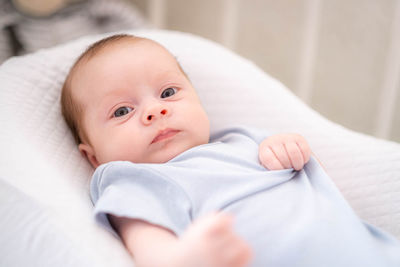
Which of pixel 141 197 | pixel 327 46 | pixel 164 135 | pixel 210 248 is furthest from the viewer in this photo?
pixel 327 46

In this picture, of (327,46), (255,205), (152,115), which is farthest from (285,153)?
(327,46)

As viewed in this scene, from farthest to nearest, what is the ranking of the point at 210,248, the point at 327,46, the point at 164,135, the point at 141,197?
the point at 327,46, the point at 164,135, the point at 141,197, the point at 210,248

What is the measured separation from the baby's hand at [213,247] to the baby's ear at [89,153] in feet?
1.29

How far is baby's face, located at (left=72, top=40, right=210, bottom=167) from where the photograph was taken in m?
0.70

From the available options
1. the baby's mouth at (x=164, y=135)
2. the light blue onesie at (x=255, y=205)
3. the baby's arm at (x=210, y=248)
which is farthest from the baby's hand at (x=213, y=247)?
the baby's mouth at (x=164, y=135)

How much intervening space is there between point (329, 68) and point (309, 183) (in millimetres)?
669

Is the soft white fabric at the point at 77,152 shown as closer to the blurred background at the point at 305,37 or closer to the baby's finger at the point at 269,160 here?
the baby's finger at the point at 269,160

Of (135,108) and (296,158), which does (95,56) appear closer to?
(135,108)

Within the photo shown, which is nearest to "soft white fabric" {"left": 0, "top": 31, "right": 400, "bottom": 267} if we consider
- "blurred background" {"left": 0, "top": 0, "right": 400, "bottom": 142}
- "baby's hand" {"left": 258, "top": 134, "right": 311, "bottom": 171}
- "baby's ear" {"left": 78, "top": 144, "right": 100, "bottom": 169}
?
"baby's ear" {"left": 78, "top": 144, "right": 100, "bottom": 169}

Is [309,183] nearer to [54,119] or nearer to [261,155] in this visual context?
[261,155]

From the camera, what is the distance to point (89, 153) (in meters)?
0.79

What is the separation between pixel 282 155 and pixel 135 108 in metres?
0.27

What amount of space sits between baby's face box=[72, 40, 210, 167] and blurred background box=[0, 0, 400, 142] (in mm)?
549

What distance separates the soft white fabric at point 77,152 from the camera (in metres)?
0.58
